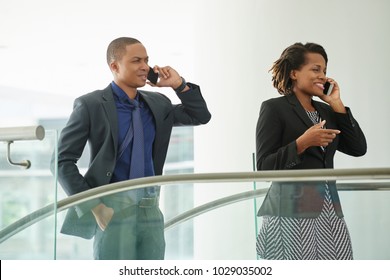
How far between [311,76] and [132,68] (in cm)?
86

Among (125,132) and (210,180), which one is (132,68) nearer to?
(125,132)

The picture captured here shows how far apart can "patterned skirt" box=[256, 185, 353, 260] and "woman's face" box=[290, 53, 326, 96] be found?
0.79 m

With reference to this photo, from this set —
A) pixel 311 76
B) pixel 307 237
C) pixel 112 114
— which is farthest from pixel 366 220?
pixel 112 114

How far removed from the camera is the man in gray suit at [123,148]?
2645mm

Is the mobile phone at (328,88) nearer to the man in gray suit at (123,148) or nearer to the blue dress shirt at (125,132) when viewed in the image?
the man in gray suit at (123,148)

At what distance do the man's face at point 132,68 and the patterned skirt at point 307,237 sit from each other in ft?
3.36

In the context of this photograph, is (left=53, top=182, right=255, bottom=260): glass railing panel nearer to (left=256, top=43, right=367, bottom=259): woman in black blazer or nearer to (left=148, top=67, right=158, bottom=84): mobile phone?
(left=256, top=43, right=367, bottom=259): woman in black blazer

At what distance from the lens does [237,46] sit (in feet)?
16.6

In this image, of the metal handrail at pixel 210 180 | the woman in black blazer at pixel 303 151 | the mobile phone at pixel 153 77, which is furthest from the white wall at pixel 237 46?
the mobile phone at pixel 153 77

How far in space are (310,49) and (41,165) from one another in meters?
1.49

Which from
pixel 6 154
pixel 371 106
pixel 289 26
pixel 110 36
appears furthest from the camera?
pixel 110 36
